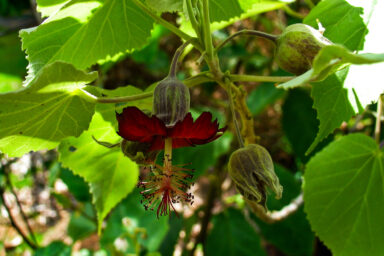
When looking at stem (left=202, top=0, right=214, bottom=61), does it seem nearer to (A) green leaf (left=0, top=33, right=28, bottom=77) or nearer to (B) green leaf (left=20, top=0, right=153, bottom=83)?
(B) green leaf (left=20, top=0, right=153, bottom=83)

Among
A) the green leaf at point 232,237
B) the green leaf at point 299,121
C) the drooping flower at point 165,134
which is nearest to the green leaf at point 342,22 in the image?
the drooping flower at point 165,134

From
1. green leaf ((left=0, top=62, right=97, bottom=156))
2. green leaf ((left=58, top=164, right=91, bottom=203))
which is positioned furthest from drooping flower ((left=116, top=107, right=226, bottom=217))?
green leaf ((left=58, top=164, right=91, bottom=203))

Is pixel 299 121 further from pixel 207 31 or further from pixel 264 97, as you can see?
pixel 207 31

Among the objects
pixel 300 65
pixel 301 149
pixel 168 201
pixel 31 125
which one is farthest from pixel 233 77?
pixel 301 149

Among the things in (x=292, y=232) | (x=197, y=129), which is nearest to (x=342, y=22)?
(x=197, y=129)

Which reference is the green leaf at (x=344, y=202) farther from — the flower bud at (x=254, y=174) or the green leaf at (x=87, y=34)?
the green leaf at (x=87, y=34)

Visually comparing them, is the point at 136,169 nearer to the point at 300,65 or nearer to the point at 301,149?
the point at 300,65
